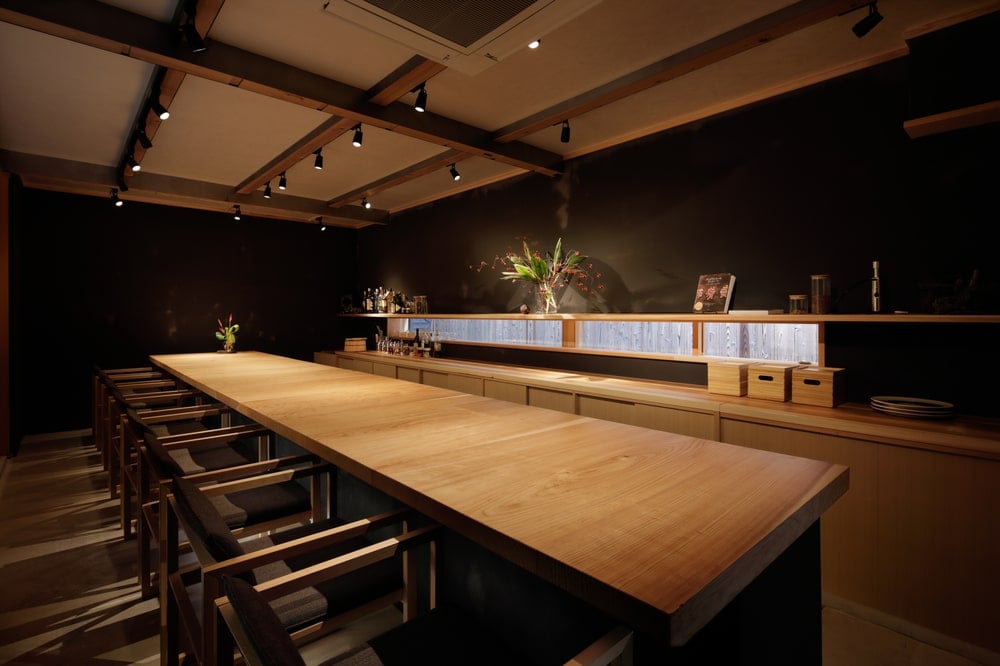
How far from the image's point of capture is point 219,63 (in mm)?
2531

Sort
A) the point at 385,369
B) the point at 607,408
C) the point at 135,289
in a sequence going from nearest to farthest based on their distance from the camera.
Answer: the point at 607,408, the point at 385,369, the point at 135,289

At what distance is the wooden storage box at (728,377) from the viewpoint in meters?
A: 2.99

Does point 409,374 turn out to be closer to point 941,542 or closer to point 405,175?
point 405,175

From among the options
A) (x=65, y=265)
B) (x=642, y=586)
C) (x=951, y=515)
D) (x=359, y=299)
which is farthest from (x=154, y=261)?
(x=951, y=515)

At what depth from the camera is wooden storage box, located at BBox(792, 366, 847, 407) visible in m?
2.65

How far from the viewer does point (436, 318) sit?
5949 mm

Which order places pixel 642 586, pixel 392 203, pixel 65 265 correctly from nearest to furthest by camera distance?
pixel 642 586, pixel 65 265, pixel 392 203

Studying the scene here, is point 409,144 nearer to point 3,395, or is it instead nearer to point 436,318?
point 436,318

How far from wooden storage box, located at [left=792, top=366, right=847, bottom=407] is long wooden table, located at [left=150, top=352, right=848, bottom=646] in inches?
60.9

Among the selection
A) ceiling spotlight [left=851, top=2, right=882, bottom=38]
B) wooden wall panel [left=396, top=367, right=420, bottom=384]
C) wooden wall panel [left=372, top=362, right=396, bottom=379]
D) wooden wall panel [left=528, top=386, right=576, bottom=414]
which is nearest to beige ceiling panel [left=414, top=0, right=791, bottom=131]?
ceiling spotlight [left=851, top=2, right=882, bottom=38]

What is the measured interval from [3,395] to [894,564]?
260 inches

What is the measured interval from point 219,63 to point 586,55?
189cm

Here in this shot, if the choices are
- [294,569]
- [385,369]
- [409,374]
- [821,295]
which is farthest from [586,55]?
[385,369]

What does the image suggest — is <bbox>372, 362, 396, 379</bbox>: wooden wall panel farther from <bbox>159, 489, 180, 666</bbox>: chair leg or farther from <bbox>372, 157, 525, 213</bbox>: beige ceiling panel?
<bbox>159, 489, 180, 666</bbox>: chair leg
